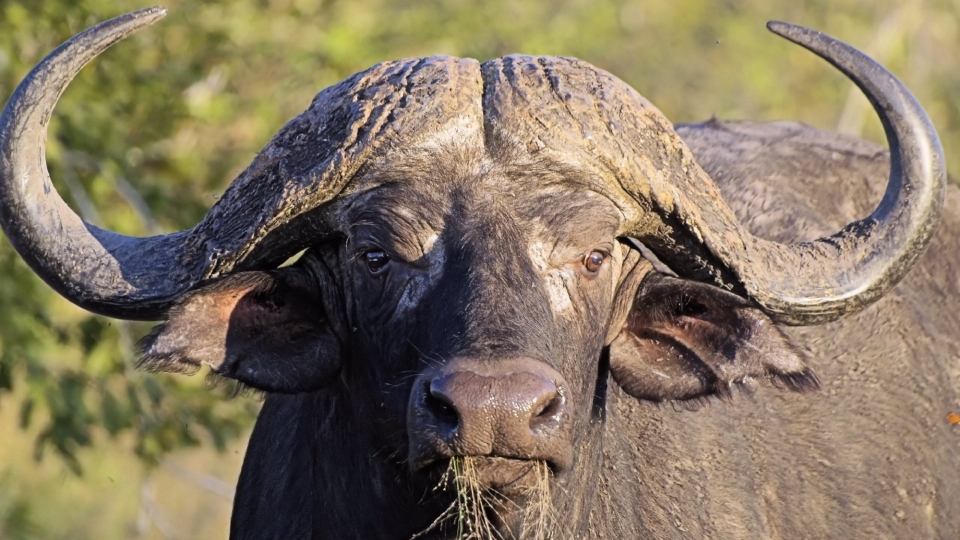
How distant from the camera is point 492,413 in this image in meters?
3.24

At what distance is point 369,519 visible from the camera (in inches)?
163

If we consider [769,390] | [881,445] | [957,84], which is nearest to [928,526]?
[881,445]

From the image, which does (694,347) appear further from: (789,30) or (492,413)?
(492,413)

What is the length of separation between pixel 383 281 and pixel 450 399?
2.38 ft

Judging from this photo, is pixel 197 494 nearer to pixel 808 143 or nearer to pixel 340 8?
pixel 340 8

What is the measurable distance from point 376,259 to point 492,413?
83 centimetres

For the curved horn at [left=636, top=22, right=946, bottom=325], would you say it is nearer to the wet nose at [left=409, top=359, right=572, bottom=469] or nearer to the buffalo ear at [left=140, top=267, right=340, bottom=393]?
the wet nose at [left=409, top=359, right=572, bottom=469]

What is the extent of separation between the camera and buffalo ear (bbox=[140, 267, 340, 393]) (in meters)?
3.96

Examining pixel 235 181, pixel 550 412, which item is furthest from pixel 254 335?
pixel 550 412

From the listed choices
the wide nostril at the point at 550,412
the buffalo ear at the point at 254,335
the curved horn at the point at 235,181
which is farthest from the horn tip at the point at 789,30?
the buffalo ear at the point at 254,335

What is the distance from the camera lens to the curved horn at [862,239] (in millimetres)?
4078

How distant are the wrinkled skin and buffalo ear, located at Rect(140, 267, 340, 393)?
0.02 metres

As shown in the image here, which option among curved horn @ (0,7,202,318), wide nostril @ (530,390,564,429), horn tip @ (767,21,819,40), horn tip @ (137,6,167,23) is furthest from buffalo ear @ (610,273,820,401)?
horn tip @ (137,6,167,23)

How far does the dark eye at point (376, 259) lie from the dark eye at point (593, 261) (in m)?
0.55
